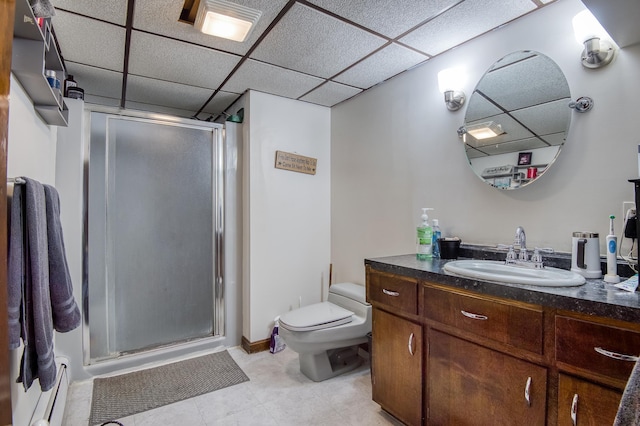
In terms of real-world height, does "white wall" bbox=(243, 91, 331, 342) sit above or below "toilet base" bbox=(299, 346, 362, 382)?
above

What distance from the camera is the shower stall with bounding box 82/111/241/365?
234cm

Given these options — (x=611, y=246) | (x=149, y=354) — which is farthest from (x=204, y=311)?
(x=611, y=246)

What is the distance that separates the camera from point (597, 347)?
3.22 feet

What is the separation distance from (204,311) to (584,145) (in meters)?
2.81

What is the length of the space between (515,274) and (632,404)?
3.08 ft

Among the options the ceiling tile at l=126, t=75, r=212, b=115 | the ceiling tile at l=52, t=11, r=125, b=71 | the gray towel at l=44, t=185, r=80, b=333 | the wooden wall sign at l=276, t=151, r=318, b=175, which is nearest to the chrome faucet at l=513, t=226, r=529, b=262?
the wooden wall sign at l=276, t=151, r=318, b=175

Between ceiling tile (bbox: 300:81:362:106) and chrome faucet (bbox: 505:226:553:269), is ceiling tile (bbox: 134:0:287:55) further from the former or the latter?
chrome faucet (bbox: 505:226:553:269)

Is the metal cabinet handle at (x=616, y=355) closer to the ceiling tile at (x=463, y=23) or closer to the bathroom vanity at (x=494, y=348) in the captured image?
the bathroom vanity at (x=494, y=348)

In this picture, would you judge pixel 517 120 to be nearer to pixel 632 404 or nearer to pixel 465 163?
pixel 465 163

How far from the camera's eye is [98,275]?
92.1 inches

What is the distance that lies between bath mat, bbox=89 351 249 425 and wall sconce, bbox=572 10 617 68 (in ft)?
8.88

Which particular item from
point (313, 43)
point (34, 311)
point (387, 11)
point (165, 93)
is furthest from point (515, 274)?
point (165, 93)

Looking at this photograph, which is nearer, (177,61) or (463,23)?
(463,23)

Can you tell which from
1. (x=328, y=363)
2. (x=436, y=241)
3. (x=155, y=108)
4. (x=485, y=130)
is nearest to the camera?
(x=485, y=130)
